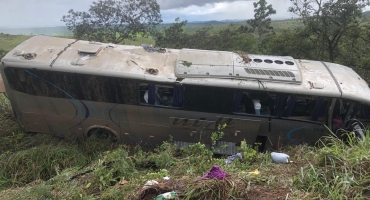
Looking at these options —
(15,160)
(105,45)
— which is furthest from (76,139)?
(105,45)

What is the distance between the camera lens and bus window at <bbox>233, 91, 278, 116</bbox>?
5770mm

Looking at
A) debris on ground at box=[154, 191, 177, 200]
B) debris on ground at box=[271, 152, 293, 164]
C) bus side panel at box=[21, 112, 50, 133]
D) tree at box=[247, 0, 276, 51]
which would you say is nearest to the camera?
debris on ground at box=[154, 191, 177, 200]

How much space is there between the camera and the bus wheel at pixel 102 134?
6.67 meters

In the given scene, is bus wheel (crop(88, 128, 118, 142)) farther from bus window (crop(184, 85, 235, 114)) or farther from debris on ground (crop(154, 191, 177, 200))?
debris on ground (crop(154, 191, 177, 200))

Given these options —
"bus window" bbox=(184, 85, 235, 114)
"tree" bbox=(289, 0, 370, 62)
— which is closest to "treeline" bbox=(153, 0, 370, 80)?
"tree" bbox=(289, 0, 370, 62)

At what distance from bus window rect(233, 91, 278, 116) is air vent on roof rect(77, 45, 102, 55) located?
3.50 meters

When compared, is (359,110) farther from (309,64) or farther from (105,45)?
(105,45)

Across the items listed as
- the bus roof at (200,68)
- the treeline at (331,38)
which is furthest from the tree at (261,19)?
the bus roof at (200,68)

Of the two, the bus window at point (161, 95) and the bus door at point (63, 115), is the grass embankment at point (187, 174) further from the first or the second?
the bus window at point (161, 95)

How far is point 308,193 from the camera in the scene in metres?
3.13

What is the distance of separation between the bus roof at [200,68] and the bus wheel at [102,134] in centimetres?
158

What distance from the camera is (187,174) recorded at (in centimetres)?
414

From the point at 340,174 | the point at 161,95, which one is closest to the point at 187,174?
the point at 340,174

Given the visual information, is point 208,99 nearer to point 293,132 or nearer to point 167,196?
point 293,132
